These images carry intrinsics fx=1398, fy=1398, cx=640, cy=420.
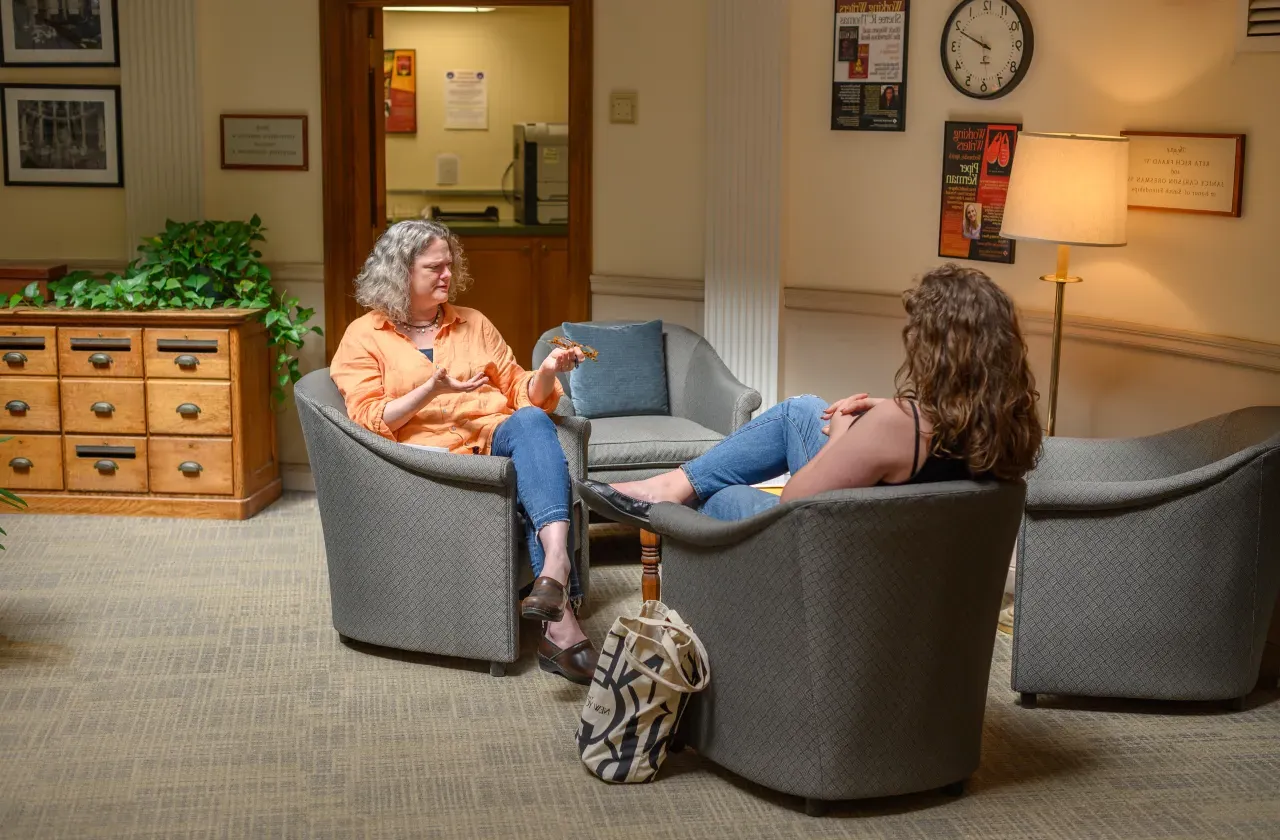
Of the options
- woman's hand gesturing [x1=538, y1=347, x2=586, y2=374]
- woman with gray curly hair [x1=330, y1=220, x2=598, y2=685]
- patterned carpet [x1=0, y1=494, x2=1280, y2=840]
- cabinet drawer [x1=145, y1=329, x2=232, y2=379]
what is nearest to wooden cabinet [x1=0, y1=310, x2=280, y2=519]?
cabinet drawer [x1=145, y1=329, x2=232, y2=379]

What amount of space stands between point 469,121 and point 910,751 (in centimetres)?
682

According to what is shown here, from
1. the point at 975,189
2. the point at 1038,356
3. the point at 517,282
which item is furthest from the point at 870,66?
the point at 517,282

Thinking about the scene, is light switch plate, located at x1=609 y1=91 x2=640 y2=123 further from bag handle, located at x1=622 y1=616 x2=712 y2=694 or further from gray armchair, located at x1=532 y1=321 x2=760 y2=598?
bag handle, located at x1=622 y1=616 x2=712 y2=694

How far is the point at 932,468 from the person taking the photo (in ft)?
9.92

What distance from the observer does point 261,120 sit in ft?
19.2

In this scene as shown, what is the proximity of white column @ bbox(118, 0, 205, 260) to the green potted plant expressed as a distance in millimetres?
167

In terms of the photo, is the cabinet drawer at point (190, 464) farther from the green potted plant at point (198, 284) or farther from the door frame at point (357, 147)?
the door frame at point (357, 147)

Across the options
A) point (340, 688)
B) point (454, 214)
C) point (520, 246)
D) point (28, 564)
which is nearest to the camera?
point (340, 688)

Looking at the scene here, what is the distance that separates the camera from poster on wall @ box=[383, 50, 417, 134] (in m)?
8.99

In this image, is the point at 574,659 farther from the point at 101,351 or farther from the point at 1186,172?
the point at 101,351

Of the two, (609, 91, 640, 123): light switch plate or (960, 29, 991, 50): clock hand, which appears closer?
(960, 29, 991, 50): clock hand

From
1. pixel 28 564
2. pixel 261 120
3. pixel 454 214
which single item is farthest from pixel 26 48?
pixel 454 214

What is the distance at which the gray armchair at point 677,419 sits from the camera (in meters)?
4.79

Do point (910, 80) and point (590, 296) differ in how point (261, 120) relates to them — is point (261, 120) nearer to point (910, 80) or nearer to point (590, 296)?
point (590, 296)
